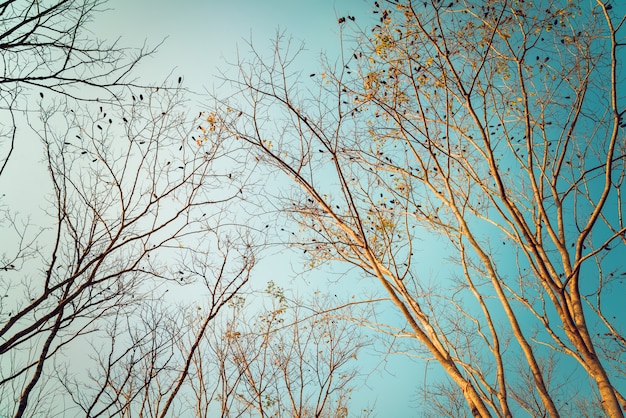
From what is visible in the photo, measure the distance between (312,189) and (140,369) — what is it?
7.14 metres

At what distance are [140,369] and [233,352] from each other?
2.20 metres

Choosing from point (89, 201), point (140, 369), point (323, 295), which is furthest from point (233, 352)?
point (89, 201)

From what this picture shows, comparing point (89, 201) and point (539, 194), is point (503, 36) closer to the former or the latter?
point (539, 194)

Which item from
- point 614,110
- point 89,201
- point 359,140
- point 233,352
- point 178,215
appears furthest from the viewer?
point 233,352

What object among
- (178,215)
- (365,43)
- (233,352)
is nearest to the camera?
(178,215)

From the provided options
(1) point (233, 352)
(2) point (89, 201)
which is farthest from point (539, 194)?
(1) point (233, 352)

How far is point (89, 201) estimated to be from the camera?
12.3ft

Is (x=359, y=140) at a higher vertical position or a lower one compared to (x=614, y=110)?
higher

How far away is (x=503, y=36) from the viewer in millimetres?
3805

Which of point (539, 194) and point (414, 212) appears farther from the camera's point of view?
point (414, 212)

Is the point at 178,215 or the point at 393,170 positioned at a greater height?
the point at 393,170

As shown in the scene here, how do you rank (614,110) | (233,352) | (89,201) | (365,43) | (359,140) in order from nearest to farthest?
1. (614,110)
2. (89,201)
3. (365,43)
4. (359,140)
5. (233,352)

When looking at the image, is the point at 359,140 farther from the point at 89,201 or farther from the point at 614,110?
the point at 89,201

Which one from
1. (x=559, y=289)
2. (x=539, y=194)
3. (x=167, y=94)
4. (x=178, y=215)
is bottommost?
(x=559, y=289)
